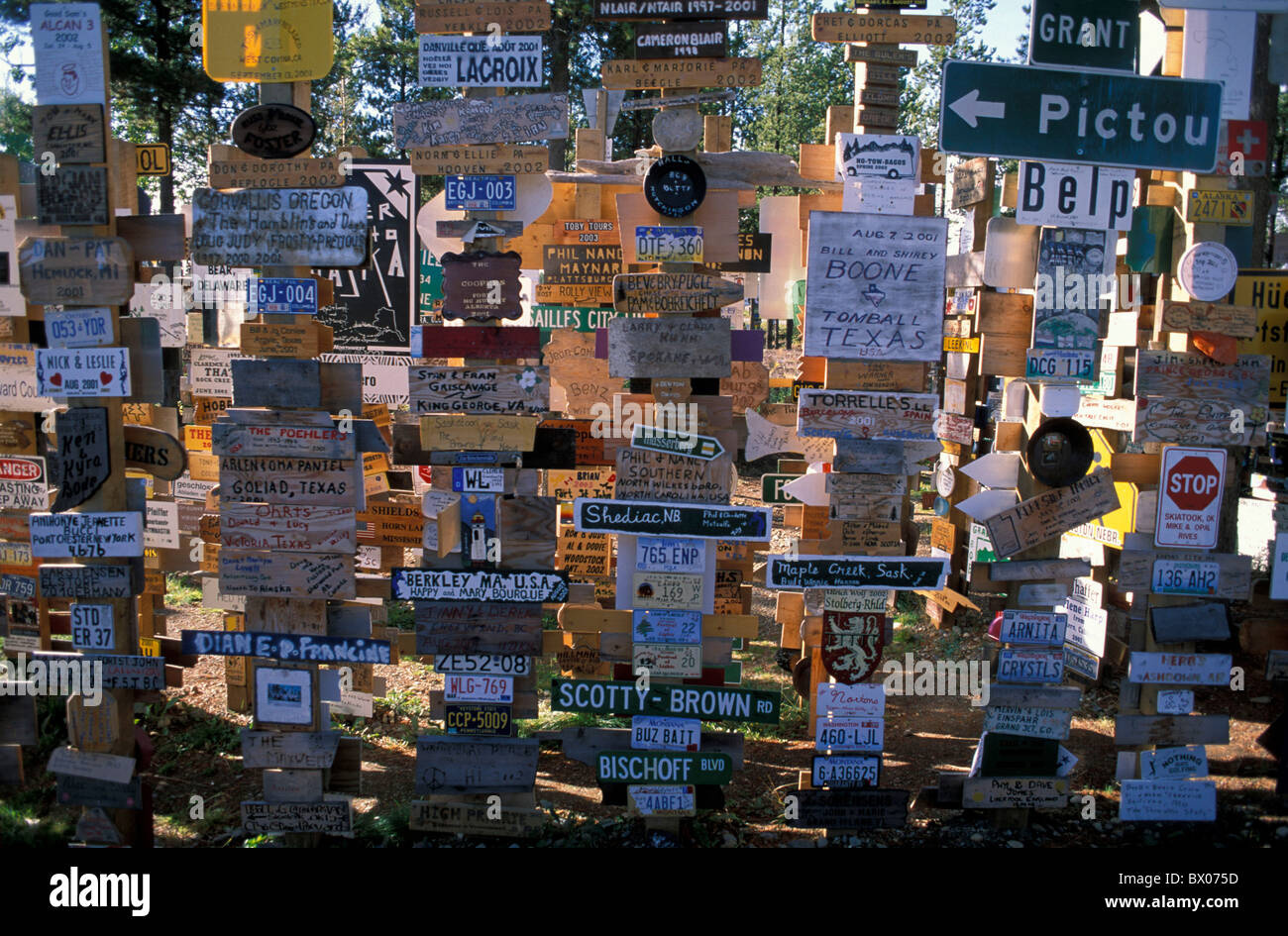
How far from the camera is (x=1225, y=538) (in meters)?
7.22

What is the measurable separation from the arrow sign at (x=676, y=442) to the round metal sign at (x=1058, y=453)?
62.6 inches

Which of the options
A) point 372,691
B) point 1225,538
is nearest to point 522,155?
point 372,691

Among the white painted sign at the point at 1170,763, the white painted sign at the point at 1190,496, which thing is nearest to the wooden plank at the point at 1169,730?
the white painted sign at the point at 1170,763

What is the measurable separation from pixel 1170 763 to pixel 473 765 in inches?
141

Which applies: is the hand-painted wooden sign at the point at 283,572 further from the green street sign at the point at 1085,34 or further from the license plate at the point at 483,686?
the green street sign at the point at 1085,34

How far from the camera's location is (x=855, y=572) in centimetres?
462

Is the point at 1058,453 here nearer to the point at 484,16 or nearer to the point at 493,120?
the point at 493,120

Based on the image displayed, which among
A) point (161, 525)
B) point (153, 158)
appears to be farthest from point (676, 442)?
point (153, 158)

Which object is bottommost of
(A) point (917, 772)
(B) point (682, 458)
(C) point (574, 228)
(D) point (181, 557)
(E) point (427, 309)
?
(A) point (917, 772)

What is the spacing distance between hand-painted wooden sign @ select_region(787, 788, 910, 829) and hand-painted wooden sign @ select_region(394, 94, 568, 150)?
342 centimetres

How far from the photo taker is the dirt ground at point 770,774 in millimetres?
4910

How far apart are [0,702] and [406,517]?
7.84 feet

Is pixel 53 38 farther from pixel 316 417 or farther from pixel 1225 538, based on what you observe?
pixel 1225 538

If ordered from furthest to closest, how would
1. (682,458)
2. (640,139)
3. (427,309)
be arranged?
(640,139) < (427,309) < (682,458)
